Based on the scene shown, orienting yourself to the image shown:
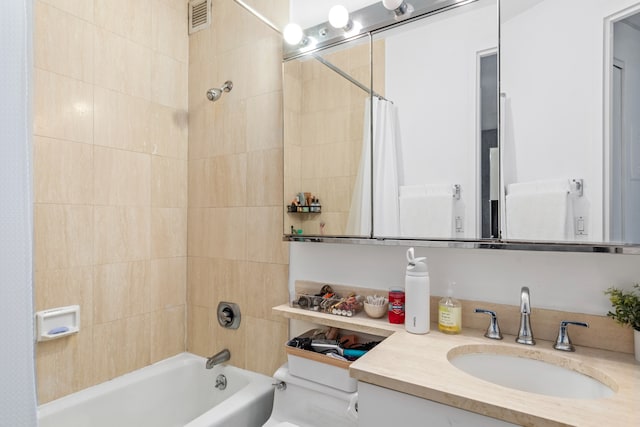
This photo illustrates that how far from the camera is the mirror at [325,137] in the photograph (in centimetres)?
142

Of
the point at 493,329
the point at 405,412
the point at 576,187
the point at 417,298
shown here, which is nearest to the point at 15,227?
the point at 405,412

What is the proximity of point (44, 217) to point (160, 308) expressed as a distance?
721mm

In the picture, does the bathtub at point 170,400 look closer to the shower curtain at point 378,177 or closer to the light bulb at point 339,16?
the shower curtain at point 378,177

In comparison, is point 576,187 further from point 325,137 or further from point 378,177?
point 325,137

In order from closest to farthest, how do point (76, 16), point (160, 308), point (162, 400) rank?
point (76, 16) < point (162, 400) < point (160, 308)

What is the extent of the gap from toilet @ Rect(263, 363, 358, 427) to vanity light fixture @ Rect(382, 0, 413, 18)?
→ 4.40ft

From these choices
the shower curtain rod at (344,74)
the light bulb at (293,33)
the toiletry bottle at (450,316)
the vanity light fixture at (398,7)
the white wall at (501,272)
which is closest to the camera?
the white wall at (501,272)

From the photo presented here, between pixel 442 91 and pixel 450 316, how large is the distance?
0.75 m

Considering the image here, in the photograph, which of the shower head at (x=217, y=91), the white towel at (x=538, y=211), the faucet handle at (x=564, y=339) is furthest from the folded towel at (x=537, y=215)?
the shower head at (x=217, y=91)

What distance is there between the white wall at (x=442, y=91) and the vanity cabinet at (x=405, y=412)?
0.56 m

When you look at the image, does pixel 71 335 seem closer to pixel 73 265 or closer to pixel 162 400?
pixel 73 265

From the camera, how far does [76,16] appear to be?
1583 mm

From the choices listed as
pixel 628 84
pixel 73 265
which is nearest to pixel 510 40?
pixel 628 84

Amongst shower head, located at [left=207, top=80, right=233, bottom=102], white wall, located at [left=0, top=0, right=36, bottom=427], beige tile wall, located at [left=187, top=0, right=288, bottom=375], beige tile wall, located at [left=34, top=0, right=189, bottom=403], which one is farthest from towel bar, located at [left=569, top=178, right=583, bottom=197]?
beige tile wall, located at [left=34, top=0, right=189, bottom=403]
